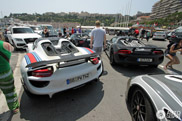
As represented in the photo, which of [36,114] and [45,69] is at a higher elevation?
[45,69]

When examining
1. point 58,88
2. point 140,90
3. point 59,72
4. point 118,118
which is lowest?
point 118,118

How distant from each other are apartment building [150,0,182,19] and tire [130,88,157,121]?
4931 inches

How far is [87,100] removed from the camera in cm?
246

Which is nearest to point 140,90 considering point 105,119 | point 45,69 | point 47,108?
point 105,119

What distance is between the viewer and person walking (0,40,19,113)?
179 cm

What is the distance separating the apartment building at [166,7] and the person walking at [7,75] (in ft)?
414

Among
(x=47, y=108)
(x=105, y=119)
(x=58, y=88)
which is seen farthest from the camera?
(x=47, y=108)

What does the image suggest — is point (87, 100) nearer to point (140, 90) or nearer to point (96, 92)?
point (96, 92)

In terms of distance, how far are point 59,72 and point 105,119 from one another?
46.4 inches

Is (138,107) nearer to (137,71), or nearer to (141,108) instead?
(141,108)

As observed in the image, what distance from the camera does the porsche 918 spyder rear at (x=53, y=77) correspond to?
1.95 metres

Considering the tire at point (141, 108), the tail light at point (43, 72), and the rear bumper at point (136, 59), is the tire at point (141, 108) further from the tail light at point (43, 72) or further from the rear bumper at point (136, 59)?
the rear bumper at point (136, 59)

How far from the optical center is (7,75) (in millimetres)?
1891

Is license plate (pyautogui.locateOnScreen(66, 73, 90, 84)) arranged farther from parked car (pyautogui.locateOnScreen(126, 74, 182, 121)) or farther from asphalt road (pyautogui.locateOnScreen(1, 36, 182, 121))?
parked car (pyautogui.locateOnScreen(126, 74, 182, 121))
